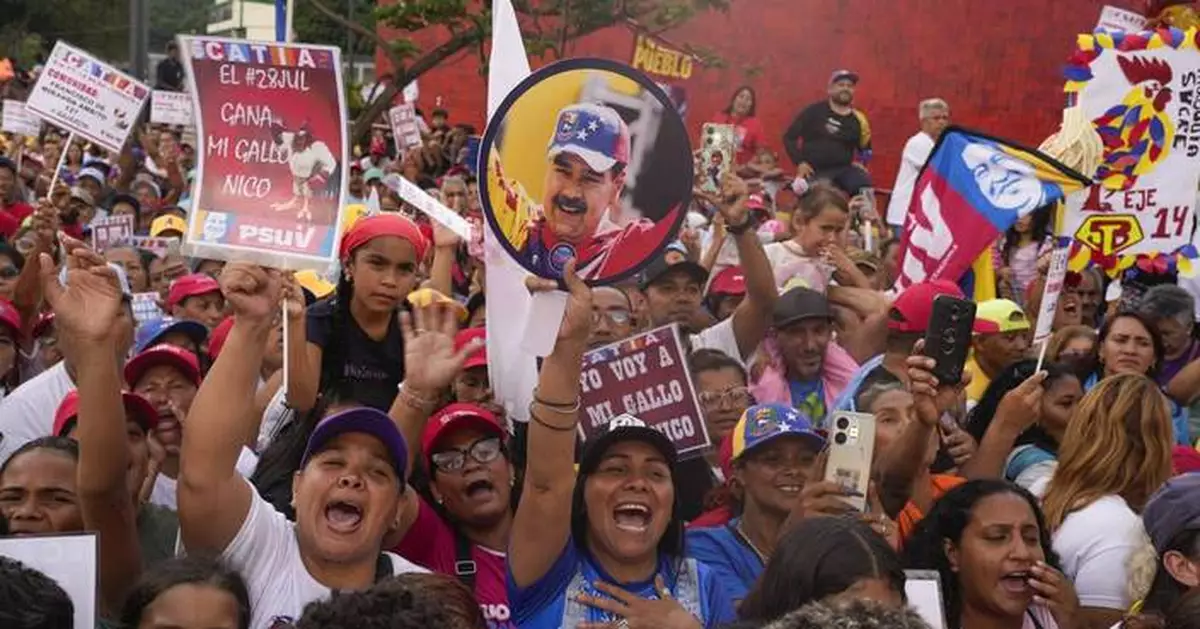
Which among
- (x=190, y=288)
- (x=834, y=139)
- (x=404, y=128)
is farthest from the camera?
(x=404, y=128)

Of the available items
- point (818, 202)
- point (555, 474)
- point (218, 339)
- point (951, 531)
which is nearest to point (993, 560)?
point (951, 531)

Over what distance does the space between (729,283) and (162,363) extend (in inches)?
127

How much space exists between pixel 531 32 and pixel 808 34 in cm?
314

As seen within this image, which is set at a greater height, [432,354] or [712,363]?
[432,354]

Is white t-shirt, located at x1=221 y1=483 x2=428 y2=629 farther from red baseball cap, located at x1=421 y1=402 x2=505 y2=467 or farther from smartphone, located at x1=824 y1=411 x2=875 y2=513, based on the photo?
smartphone, located at x1=824 y1=411 x2=875 y2=513

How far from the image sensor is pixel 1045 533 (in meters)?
4.89

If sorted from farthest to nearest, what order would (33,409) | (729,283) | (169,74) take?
(169,74) < (729,283) < (33,409)

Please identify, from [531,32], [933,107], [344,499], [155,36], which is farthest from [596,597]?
[155,36]

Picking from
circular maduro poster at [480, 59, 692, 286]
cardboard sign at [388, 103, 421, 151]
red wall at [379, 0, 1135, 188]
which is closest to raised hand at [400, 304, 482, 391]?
circular maduro poster at [480, 59, 692, 286]

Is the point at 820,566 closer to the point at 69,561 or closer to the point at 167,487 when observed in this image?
the point at 69,561

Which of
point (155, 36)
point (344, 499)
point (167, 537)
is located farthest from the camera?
point (155, 36)

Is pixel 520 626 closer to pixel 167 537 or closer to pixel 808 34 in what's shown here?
pixel 167 537

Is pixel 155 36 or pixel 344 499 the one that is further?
pixel 155 36

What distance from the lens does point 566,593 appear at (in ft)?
15.0
